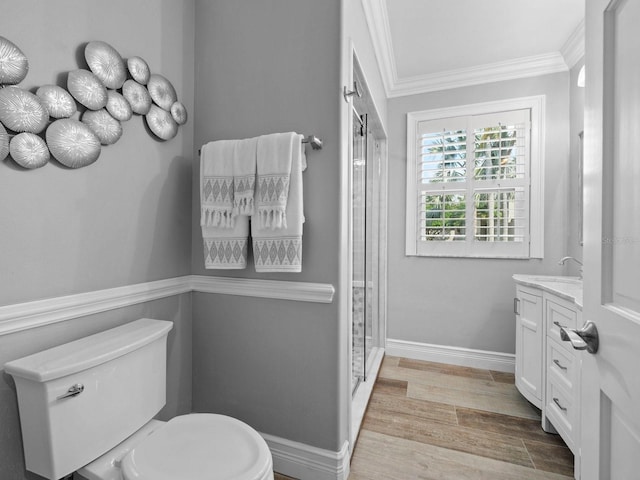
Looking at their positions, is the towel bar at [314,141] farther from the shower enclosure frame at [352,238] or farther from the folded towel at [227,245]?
the folded towel at [227,245]

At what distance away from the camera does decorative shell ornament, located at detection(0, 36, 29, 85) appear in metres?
0.90

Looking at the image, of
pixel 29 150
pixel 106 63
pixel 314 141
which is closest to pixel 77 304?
pixel 29 150

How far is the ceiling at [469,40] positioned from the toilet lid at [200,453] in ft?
7.22

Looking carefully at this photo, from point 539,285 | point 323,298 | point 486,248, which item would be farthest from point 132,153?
point 486,248

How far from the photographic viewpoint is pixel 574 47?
2.23 metres

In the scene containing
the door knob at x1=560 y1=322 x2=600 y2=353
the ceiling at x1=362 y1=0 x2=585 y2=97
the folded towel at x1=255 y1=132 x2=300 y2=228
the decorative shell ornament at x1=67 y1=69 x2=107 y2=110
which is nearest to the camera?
the door knob at x1=560 y1=322 x2=600 y2=353

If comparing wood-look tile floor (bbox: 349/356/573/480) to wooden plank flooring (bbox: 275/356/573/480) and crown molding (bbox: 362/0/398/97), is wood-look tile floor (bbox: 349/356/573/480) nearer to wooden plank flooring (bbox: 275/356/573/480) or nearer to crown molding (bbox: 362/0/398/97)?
wooden plank flooring (bbox: 275/356/573/480)

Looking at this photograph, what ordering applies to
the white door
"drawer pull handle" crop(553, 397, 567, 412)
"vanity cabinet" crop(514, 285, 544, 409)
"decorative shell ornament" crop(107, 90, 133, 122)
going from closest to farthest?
1. the white door
2. "decorative shell ornament" crop(107, 90, 133, 122)
3. "drawer pull handle" crop(553, 397, 567, 412)
4. "vanity cabinet" crop(514, 285, 544, 409)

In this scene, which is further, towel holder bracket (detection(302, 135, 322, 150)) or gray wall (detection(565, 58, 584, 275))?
gray wall (detection(565, 58, 584, 275))

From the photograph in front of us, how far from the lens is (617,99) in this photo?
64cm

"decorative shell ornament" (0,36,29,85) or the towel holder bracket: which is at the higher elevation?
"decorative shell ornament" (0,36,29,85)

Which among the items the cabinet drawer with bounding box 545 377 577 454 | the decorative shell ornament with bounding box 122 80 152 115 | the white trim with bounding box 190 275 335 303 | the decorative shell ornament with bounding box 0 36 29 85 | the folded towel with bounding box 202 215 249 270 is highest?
the decorative shell ornament with bounding box 122 80 152 115

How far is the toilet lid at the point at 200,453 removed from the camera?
867 mm

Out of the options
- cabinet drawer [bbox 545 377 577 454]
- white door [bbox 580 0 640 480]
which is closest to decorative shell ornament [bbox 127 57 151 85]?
white door [bbox 580 0 640 480]
